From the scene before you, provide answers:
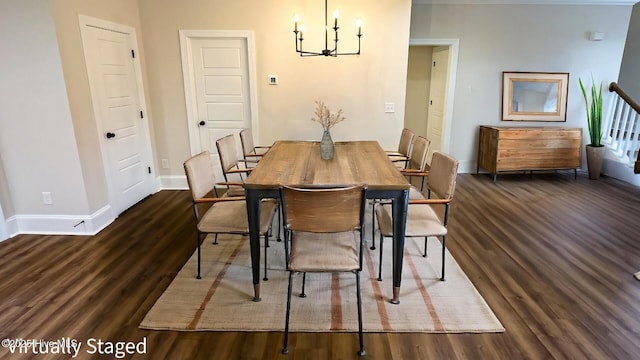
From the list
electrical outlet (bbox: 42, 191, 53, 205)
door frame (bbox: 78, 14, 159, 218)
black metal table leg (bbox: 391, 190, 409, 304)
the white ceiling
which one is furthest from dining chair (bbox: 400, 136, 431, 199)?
electrical outlet (bbox: 42, 191, 53, 205)

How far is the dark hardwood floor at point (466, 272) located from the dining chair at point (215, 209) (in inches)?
22.3

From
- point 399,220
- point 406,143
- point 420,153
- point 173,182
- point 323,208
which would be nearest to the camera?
point 323,208

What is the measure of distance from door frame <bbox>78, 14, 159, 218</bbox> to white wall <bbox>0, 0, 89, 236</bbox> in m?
0.35

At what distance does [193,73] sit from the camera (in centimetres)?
446

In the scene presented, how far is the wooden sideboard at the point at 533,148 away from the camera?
5.09m

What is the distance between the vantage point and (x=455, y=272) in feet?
8.98

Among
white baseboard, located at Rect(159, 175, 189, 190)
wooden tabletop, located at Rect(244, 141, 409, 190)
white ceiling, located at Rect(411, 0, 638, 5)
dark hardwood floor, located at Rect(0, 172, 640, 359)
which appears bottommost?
dark hardwood floor, located at Rect(0, 172, 640, 359)

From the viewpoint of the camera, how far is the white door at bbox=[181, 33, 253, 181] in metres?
4.38

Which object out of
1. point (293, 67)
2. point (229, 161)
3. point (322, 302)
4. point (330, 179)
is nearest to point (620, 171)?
point (293, 67)

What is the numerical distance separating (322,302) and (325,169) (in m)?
0.93

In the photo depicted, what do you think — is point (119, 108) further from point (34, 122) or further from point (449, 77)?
point (449, 77)

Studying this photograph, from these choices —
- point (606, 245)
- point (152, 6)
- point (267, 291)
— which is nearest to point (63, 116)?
point (152, 6)

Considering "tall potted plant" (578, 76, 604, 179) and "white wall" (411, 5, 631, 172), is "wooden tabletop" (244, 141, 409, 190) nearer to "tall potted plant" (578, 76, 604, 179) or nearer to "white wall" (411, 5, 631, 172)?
"white wall" (411, 5, 631, 172)

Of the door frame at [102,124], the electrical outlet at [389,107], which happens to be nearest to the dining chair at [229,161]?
the door frame at [102,124]
